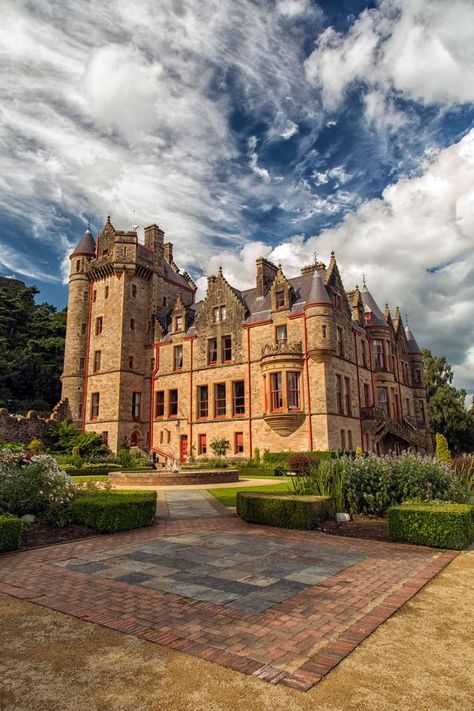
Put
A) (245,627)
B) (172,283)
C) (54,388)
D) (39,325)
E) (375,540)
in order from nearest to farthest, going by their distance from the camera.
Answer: (245,627) → (375,540) → (172,283) → (54,388) → (39,325)

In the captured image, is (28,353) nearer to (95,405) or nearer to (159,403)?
(95,405)

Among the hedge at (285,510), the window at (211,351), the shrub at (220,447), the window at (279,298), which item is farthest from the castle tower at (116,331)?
the hedge at (285,510)

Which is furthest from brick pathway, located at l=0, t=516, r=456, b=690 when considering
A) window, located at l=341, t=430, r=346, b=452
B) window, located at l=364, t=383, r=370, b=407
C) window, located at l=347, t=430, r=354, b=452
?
window, located at l=364, t=383, r=370, b=407

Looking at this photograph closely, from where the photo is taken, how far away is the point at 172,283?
A: 44688 mm

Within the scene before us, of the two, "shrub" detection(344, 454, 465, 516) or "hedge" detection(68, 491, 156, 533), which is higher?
"shrub" detection(344, 454, 465, 516)

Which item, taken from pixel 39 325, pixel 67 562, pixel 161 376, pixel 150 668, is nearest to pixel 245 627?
pixel 150 668

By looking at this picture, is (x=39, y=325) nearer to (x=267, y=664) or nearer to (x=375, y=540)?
(x=375, y=540)

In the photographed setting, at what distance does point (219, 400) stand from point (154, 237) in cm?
1753

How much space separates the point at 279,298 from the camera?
3450 centimetres

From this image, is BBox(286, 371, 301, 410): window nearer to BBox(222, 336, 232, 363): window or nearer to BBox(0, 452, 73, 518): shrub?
BBox(222, 336, 232, 363): window

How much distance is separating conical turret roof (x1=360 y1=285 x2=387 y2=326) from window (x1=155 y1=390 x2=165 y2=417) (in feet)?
63.3

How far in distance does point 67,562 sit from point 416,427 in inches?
1570

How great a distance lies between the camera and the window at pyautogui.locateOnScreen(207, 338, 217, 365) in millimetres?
37406

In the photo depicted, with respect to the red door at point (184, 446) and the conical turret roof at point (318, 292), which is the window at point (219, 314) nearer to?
the conical turret roof at point (318, 292)
